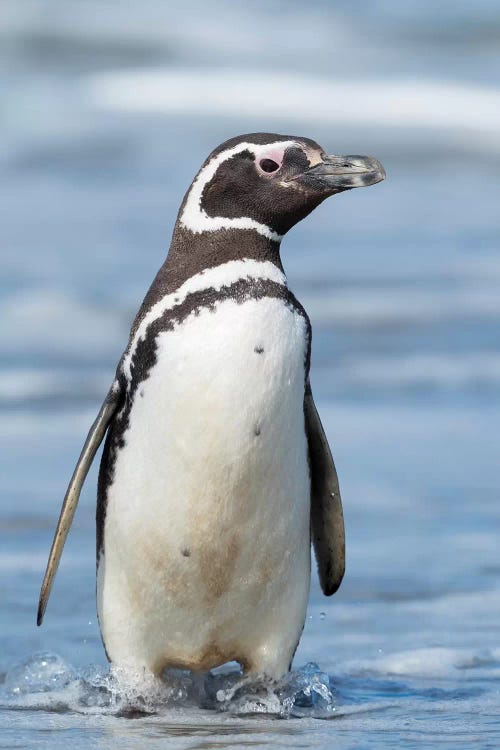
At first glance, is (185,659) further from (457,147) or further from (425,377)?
(457,147)

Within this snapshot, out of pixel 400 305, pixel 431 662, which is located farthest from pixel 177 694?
pixel 400 305

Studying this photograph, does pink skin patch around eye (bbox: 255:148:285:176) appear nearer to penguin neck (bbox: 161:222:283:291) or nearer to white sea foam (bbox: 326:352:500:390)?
penguin neck (bbox: 161:222:283:291)

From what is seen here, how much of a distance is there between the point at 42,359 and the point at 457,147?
7.46m

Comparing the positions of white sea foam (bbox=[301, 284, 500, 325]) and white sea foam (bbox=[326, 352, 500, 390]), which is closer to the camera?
white sea foam (bbox=[326, 352, 500, 390])

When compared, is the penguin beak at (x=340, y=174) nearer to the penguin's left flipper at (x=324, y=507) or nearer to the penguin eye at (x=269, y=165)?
the penguin eye at (x=269, y=165)

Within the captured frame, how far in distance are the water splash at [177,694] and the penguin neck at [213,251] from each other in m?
1.05

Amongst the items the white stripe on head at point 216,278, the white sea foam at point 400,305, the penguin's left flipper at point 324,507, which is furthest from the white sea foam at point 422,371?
the white stripe on head at point 216,278

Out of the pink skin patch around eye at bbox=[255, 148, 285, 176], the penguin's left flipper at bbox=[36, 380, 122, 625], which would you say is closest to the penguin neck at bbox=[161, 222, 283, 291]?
the pink skin patch around eye at bbox=[255, 148, 285, 176]

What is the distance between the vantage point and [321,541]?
455cm

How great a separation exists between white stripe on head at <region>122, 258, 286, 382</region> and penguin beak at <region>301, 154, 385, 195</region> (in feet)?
0.83

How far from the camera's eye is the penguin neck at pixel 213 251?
13.4ft

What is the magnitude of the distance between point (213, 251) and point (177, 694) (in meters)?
1.17

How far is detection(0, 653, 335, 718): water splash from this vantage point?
4.15m

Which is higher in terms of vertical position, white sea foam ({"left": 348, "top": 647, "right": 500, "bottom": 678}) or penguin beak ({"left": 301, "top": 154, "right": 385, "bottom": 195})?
penguin beak ({"left": 301, "top": 154, "right": 385, "bottom": 195})
